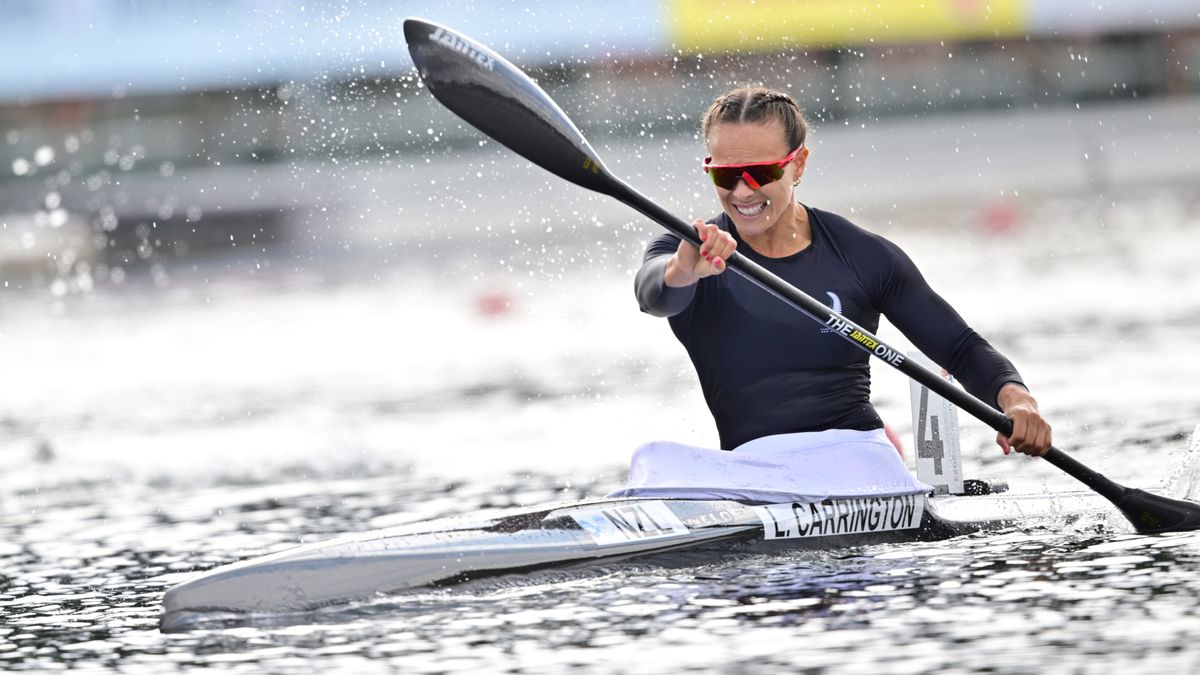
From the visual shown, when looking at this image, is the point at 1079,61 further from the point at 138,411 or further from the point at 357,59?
the point at 138,411

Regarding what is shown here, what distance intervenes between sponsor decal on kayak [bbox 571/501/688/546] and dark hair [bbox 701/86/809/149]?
4.00ft

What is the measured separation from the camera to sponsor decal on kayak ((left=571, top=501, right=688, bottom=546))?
243 inches

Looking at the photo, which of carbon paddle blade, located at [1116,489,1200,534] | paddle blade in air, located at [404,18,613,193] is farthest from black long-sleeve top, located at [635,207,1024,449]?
carbon paddle blade, located at [1116,489,1200,534]

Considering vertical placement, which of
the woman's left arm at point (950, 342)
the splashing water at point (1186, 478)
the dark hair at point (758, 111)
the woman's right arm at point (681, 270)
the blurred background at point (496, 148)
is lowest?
the splashing water at point (1186, 478)

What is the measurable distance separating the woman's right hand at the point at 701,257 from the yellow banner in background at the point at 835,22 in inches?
920

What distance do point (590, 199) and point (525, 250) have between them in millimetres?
3418

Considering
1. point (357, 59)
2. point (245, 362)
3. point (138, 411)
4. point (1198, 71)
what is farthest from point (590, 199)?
point (138, 411)

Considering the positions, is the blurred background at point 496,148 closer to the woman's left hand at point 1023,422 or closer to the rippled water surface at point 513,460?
the rippled water surface at point 513,460

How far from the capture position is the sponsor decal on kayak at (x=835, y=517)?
6.36 meters

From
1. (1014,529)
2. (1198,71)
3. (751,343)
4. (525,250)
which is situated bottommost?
(1014,529)

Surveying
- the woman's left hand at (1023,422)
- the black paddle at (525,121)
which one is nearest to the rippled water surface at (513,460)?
the woman's left hand at (1023,422)

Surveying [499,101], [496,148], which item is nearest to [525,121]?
[499,101]

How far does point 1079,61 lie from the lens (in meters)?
31.5

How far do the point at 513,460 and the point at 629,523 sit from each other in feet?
13.1
